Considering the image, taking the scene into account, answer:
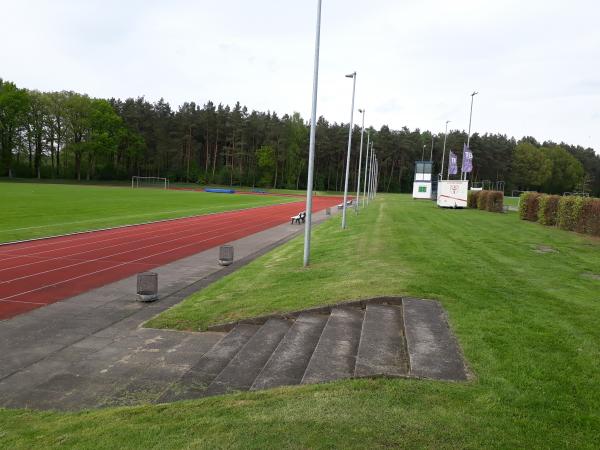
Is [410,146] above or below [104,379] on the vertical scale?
above

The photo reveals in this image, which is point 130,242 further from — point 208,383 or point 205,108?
point 205,108

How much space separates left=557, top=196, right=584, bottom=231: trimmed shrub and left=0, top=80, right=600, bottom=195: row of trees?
257ft

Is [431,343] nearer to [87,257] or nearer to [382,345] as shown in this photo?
[382,345]

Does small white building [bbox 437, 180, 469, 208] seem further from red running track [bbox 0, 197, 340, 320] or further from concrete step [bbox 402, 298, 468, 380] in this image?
concrete step [bbox 402, 298, 468, 380]

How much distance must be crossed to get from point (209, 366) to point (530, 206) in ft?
87.0

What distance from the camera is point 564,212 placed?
2283 centimetres

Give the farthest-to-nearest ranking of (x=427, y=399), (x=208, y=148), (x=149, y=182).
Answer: (x=208, y=148) → (x=149, y=182) → (x=427, y=399)

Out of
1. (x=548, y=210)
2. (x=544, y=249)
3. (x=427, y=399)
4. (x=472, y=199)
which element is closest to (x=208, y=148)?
(x=472, y=199)

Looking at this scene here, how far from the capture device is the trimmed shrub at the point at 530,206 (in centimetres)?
2766

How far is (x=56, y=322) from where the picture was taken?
31.2ft

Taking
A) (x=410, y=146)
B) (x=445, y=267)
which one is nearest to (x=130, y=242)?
(x=445, y=267)

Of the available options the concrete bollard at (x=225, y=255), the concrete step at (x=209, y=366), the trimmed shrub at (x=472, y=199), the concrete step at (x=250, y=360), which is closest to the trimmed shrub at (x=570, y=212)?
the concrete bollard at (x=225, y=255)

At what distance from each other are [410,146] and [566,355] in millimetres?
105286

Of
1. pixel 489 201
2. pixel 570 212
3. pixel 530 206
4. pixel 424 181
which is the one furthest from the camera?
pixel 424 181
